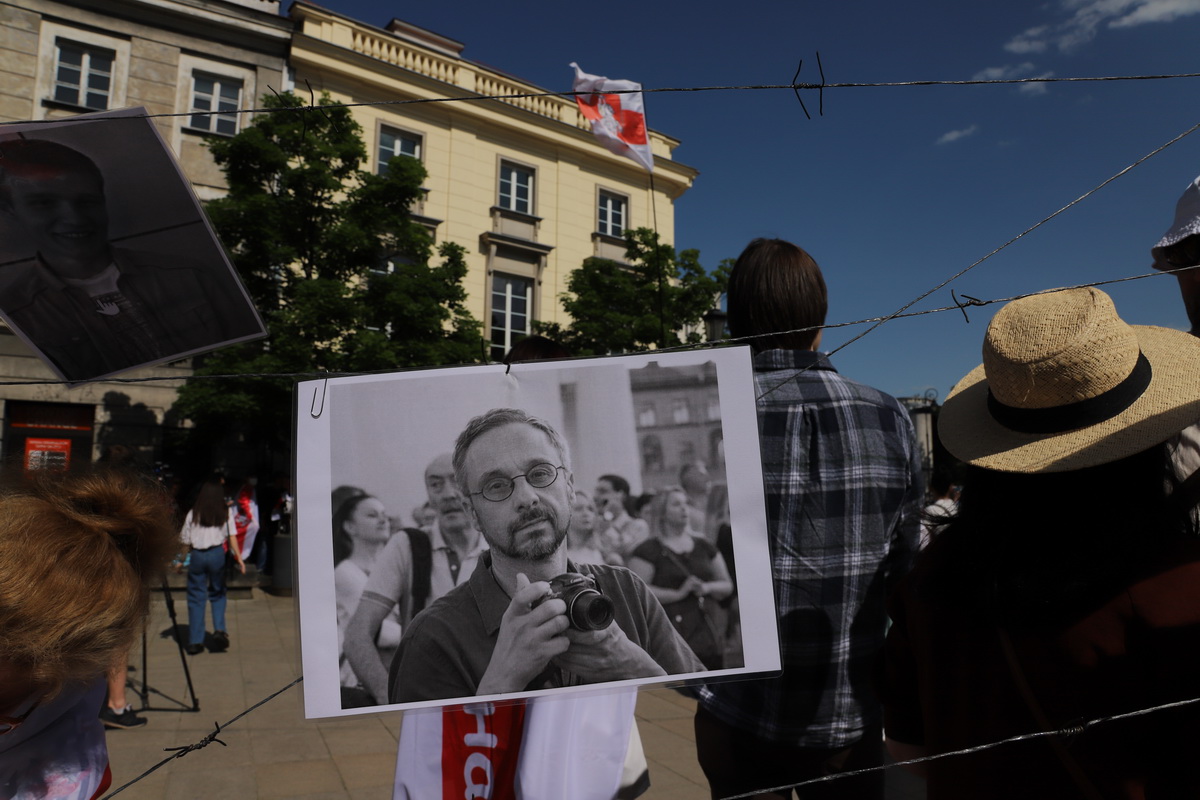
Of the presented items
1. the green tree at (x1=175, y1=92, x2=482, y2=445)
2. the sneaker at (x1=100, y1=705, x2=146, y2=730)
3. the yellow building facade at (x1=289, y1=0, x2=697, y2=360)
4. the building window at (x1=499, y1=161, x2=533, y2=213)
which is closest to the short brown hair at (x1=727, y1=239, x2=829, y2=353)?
the sneaker at (x1=100, y1=705, x2=146, y2=730)

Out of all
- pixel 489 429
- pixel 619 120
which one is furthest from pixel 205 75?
pixel 489 429

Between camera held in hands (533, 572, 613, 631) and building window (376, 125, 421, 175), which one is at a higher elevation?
building window (376, 125, 421, 175)

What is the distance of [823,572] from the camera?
4.75ft

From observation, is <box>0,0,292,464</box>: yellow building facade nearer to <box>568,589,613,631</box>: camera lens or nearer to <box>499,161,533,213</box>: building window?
<box>499,161,533,213</box>: building window

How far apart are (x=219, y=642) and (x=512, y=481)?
6.71 meters

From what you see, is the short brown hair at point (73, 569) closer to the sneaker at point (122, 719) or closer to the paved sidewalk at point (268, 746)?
the paved sidewalk at point (268, 746)

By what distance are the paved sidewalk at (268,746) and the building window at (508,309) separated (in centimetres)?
1174

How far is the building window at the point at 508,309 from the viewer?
17281 mm

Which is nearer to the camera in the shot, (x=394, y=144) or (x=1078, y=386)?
(x=1078, y=386)

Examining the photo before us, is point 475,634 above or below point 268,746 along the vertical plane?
above

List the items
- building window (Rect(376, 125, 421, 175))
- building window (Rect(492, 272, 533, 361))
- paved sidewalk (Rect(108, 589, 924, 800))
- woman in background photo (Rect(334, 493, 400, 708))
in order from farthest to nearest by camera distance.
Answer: building window (Rect(492, 272, 533, 361)) → building window (Rect(376, 125, 421, 175)) → paved sidewalk (Rect(108, 589, 924, 800)) → woman in background photo (Rect(334, 493, 400, 708))

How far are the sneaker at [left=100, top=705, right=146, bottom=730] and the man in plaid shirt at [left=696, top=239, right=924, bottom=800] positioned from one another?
4.43 m

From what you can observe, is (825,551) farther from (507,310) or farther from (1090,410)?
(507,310)

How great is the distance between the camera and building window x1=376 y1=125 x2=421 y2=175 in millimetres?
15641
